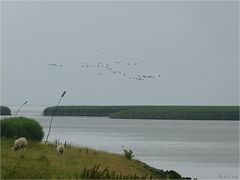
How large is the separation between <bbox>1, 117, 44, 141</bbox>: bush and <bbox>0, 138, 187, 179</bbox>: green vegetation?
1.53 metres

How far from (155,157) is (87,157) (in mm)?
24036

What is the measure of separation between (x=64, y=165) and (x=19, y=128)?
26.7 feet

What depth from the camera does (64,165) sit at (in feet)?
73.4

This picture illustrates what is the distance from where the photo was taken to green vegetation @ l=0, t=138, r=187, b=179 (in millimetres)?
19688

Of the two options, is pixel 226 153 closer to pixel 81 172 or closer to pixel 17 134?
pixel 17 134

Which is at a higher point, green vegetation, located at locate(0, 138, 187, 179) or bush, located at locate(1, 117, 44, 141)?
bush, located at locate(1, 117, 44, 141)

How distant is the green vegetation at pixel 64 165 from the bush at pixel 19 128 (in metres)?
1.53

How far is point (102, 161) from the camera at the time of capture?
25531 mm

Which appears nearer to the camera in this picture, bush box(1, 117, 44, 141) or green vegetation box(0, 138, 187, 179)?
green vegetation box(0, 138, 187, 179)

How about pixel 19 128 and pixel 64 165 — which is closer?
pixel 64 165

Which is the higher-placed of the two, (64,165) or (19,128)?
(19,128)

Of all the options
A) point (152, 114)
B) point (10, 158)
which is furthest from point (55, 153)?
point (152, 114)

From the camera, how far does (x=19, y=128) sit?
2995cm

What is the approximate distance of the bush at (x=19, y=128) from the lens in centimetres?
2992
